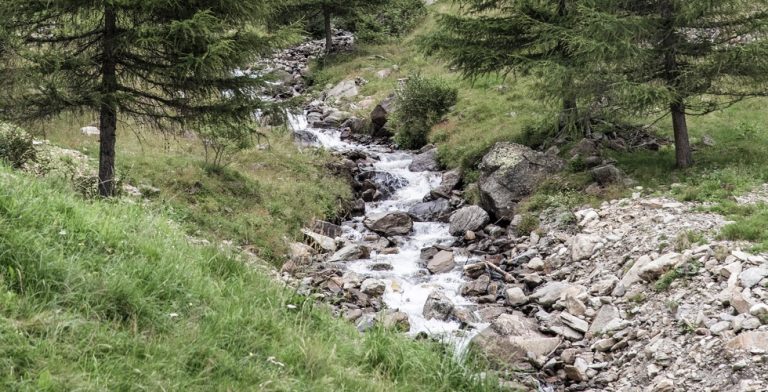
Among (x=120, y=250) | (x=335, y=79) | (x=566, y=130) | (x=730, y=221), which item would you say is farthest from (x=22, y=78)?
(x=335, y=79)

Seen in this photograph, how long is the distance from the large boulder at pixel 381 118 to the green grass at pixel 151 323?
63.2ft

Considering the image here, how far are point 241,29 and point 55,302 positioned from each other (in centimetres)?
853

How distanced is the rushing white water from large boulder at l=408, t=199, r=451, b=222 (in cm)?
39

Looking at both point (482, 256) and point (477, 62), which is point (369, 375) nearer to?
point (482, 256)

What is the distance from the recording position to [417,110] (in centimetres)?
2341

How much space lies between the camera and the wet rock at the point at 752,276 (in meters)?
7.90

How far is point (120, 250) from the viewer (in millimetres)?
5406

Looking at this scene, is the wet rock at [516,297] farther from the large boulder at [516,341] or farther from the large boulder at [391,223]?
the large boulder at [391,223]

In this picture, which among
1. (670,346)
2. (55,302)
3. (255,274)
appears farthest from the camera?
(670,346)

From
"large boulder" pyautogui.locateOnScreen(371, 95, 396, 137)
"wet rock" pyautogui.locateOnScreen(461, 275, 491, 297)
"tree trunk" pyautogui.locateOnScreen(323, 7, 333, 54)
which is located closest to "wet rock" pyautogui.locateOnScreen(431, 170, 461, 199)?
"wet rock" pyautogui.locateOnScreen(461, 275, 491, 297)

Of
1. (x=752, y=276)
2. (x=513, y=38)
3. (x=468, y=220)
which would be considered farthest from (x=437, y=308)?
(x=513, y=38)

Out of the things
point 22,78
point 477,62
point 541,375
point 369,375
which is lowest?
point 541,375

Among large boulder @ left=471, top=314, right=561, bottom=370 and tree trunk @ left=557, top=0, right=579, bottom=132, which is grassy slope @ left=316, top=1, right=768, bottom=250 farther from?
large boulder @ left=471, top=314, right=561, bottom=370

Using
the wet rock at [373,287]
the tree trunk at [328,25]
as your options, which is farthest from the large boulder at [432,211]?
the tree trunk at [328,25]
